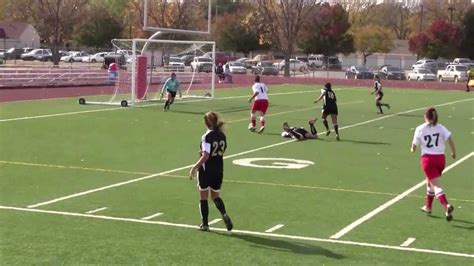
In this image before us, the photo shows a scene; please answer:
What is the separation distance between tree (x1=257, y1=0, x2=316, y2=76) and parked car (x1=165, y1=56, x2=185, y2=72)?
2769 cm

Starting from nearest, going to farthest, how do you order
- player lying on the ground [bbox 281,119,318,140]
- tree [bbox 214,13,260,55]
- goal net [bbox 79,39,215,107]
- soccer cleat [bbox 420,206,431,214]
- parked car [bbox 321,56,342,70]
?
soccer cleat [bbox 420,206,431,214], player lying on the ground [bbox 281,119,318,140], goal net [bbox 79,39,215,107], parked car [bbox 321,56,342,70], tree [bbox 214,13,260,55]

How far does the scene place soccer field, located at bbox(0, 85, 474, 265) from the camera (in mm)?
8297

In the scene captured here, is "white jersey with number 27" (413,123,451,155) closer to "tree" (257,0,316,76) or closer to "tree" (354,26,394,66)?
"tree" (257,0,316,76)

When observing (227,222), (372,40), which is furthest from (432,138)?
(372,40)

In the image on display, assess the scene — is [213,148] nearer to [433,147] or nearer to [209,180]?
[209,180]

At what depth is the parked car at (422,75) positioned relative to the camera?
61638mm

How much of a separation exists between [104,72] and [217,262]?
40171 millimetres

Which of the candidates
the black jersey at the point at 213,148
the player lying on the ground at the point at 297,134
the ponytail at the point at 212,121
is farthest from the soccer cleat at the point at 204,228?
the player lying on the ground at the point at 297,134

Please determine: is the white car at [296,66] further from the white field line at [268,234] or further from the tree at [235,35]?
the white field line at [268,234]

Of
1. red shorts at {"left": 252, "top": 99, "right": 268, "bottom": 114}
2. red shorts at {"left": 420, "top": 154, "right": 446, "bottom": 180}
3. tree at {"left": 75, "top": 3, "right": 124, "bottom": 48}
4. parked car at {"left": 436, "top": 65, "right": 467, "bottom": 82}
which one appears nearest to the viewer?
red shorts at {"left": 420, "top": 154, "right": 446, "bottom": 180}

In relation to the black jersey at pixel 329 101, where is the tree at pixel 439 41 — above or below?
above

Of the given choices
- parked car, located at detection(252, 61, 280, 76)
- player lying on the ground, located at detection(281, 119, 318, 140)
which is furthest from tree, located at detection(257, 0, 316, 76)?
player lying on the ground, located at detection(281, 119, 318, 140)

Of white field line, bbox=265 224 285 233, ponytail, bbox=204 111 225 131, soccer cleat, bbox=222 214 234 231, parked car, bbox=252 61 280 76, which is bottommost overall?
parked car, bbox=252 61 280 76

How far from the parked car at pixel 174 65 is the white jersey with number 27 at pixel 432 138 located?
92.4 feet
